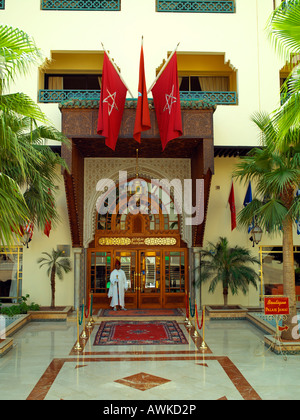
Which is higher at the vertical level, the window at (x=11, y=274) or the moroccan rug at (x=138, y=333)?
the window at (x=11, y=274)

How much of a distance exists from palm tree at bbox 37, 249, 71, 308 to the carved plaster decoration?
1407 mm

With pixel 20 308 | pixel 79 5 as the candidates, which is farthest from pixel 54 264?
pixel 79 5

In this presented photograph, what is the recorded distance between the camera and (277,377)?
6.52 m

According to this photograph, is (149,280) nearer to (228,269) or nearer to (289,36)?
(228,269)

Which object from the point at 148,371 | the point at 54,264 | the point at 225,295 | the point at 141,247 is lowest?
the point at 148,371

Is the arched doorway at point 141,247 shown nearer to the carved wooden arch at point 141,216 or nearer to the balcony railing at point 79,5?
the carved wooden arch at point 141,216

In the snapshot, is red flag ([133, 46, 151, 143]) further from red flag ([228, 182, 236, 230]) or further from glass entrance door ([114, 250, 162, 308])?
glass entrance door ([114, 250, 162, 308])

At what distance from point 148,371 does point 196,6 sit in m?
10.3

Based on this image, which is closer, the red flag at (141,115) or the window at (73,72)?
the red flag at (141,115)

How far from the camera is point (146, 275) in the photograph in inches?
506

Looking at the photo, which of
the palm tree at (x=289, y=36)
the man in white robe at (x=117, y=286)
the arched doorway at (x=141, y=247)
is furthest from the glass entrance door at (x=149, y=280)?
the palm tree at (x=289, y=36)

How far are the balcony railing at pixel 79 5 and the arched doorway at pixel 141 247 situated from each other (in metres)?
5.12

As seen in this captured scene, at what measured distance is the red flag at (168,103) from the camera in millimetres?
9680

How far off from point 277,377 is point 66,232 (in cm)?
770
